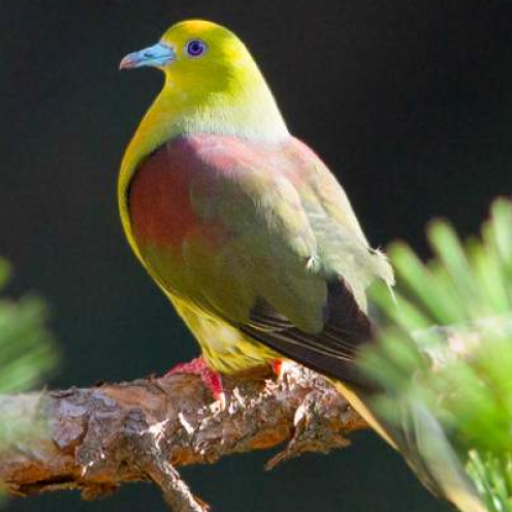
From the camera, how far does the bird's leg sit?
1501 mm

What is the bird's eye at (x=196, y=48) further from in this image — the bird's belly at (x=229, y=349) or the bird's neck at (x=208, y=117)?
the bird's belly at (x=229, y=349)

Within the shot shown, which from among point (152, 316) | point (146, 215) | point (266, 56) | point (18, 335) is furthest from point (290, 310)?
point (266, 56)

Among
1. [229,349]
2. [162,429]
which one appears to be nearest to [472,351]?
[162,429]

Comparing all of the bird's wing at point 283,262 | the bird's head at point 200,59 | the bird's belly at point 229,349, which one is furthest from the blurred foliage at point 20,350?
the bird's head at point 200,59

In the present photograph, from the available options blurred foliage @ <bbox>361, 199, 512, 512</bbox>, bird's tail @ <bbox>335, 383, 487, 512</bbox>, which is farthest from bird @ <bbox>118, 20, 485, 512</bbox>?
blurred foliage @ <bbox>361, 199, 512, 512</bbox>

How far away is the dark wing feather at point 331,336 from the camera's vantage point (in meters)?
1.44

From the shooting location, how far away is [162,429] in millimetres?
1412

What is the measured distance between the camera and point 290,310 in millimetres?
1568

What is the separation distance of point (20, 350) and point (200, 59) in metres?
1.36

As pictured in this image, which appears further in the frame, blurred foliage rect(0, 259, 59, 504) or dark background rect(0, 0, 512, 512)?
dark background rect(0, 0, 512, 512)

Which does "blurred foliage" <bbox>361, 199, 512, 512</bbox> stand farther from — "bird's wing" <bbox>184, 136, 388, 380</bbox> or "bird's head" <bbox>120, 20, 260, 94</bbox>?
"bird's head" <bbox>120, 20, 260, 94</bbox>

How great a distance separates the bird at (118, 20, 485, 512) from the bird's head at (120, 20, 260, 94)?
0.11 feet

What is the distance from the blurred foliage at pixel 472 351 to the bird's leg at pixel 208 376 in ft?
2.51

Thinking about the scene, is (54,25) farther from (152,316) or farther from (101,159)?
(152,316)
